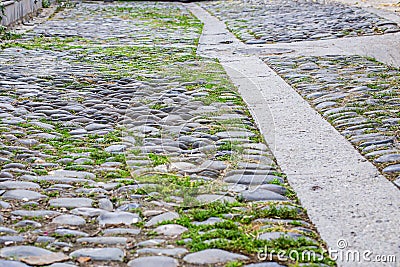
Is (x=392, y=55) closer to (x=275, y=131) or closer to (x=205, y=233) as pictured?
(x=275, y=131)

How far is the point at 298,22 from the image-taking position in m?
13.7

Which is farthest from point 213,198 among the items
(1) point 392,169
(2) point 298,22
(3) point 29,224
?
(2) point 298,22

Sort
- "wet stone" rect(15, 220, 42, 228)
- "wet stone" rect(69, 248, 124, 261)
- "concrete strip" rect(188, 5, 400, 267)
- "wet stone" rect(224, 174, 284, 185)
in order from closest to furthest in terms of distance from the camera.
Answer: "wet stone" rect(69, 248, 124, 261) < "concrete strip" rect(188, 5, 400, 267) < "wet stone" rect(15, 220, 42, 228) < "wet stone" rect(224, 174, 284, 185)

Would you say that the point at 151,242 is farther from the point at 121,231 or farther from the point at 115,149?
the point at 115,149

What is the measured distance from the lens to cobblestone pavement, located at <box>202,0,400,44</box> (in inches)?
456

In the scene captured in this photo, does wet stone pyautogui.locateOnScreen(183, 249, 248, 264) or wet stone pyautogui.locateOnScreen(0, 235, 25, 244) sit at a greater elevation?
wet stone pyautogui.locateOnScreen(183, 249, 248, 264)

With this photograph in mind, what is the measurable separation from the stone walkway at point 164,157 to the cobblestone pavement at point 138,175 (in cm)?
1

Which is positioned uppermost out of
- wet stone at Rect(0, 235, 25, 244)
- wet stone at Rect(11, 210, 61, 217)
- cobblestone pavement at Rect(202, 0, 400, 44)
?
wet stone at Rect(0, 235, 25, 244)

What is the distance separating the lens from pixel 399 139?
4.79 m

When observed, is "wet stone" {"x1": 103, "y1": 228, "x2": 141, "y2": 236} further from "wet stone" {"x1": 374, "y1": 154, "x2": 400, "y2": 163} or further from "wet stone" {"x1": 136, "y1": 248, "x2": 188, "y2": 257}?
"wet stone" {"x1": 374, "y1": 154, "x2": 400, "y2": 163}

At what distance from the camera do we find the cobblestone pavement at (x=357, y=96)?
466 cm

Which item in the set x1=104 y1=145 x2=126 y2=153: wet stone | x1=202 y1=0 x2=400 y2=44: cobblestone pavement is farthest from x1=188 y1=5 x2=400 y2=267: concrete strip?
x1=202 y1=0 x2=400 y2=44: cobblestone pavement

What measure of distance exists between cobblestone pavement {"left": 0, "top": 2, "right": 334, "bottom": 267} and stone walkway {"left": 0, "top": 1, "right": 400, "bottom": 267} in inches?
0.4

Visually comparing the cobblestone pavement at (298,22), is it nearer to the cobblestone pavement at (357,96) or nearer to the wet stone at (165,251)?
the cobblestone pavement at (357,96)
